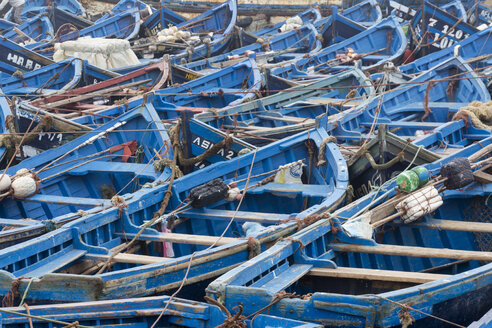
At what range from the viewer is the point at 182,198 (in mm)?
8820

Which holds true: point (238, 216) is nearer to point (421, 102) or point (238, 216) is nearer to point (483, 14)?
point (421, 102)

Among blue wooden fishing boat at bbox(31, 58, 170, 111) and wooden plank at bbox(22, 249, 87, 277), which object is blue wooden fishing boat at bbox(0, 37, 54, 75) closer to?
blue wooden fishing boat at bbox(31, 58, 170, 111)

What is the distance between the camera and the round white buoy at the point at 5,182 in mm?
8751

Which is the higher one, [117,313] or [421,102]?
[421,102]

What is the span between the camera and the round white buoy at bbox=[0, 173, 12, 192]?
28.7 feet

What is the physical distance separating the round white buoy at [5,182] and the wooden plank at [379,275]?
4.10m

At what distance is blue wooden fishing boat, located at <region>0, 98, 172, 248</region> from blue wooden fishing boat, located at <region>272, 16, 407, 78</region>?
677 cm

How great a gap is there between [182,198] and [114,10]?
63.1 ft

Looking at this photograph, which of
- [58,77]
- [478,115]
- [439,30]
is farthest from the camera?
[439,30]

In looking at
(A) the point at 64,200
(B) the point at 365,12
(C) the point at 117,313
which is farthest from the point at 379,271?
(B) the point at 365,12

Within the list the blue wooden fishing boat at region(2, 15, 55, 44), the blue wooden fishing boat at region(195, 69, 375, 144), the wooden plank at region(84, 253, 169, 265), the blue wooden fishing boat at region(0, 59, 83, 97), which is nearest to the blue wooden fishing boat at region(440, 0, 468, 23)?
the blue wooden fishing boat at region(195, 69, 375, 144)

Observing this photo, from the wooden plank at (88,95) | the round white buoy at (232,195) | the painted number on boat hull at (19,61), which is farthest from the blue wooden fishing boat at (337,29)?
the round white buoy at (232,195)

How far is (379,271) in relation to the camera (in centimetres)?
657

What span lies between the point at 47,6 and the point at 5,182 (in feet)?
61.8
